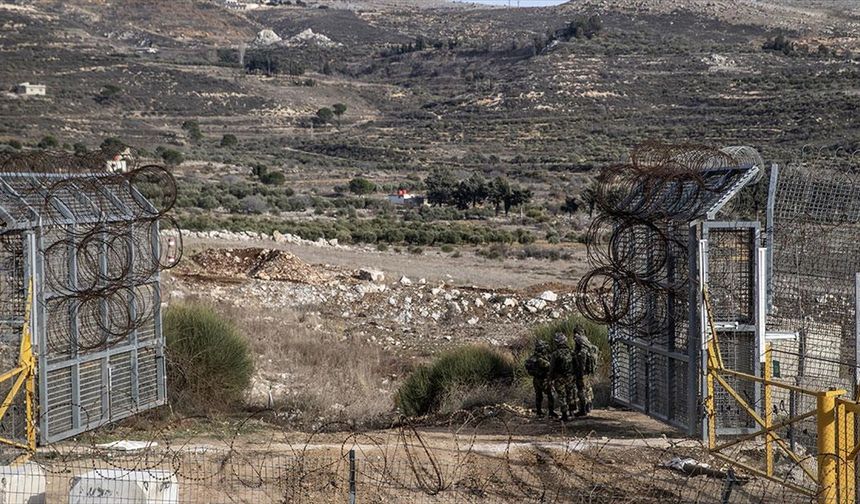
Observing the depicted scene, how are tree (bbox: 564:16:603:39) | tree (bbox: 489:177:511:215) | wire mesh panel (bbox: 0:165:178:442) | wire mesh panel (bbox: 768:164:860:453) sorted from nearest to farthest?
wire mesh panel (bbox: 0:165:178:442) → wire mesh panel (bbox: 768:164:860:453) → tree (bbox: 489:177:511:215) → tree (bbox: 564:16:603:39)

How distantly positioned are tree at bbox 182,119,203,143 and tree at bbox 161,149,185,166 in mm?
14252

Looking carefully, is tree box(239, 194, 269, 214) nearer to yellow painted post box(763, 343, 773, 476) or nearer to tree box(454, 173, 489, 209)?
tree box(454, 173, 489, 209)

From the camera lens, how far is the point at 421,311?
23.0m

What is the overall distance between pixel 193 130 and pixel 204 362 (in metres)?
68.1

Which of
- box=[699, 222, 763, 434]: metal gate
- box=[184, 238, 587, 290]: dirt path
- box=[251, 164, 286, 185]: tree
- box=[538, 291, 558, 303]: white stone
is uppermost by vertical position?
box=[699, 222, 763, 434]: metal gate

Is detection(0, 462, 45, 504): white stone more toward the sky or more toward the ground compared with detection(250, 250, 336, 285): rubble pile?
more toward the sky

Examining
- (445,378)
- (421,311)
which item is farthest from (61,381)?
(421,311)

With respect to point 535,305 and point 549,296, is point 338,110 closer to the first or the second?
point 549,296

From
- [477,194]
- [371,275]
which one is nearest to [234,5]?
[477,194]

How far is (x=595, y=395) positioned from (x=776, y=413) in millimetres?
3256

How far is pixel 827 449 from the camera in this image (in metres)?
7.96

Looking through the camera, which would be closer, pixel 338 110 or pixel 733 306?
pixel 733 306

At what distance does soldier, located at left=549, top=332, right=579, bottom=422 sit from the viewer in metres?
12.8

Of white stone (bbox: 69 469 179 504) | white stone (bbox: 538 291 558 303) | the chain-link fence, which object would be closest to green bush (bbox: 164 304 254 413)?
the chain-link fence
